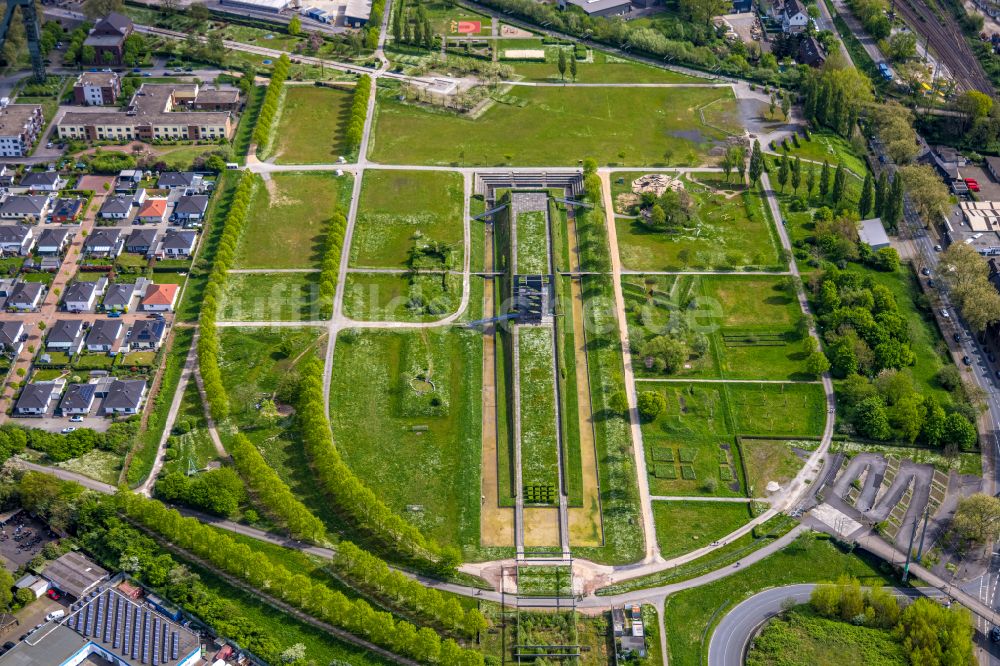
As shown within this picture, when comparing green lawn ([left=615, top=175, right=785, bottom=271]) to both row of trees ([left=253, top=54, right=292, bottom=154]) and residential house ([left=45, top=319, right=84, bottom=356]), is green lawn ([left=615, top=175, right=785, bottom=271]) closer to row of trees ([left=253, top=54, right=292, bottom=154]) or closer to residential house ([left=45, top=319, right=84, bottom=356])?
row of trees ([left=253, top=54, right=292, bottom=154])

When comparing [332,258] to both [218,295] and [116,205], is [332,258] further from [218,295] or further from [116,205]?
[116,205]

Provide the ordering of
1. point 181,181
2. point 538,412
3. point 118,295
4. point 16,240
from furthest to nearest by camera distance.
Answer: point 181,181, point 16,240, point 118,295, point 538,412

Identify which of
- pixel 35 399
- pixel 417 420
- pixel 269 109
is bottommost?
pixel 35 399

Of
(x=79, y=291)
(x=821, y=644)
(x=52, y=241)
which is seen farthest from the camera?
(x=52, y=241)

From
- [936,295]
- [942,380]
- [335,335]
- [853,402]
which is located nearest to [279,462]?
[335,335]

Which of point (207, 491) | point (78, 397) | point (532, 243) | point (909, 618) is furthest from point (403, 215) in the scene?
point (909, 618)

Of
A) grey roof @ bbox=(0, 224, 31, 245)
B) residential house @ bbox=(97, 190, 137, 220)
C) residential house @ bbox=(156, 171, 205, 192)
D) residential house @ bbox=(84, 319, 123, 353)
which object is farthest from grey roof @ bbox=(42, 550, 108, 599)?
residential house @ bbox=(156, 171, 205, 192)

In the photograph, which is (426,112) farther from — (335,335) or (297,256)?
(335,335)

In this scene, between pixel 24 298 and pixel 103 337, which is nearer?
pixel 103 337
